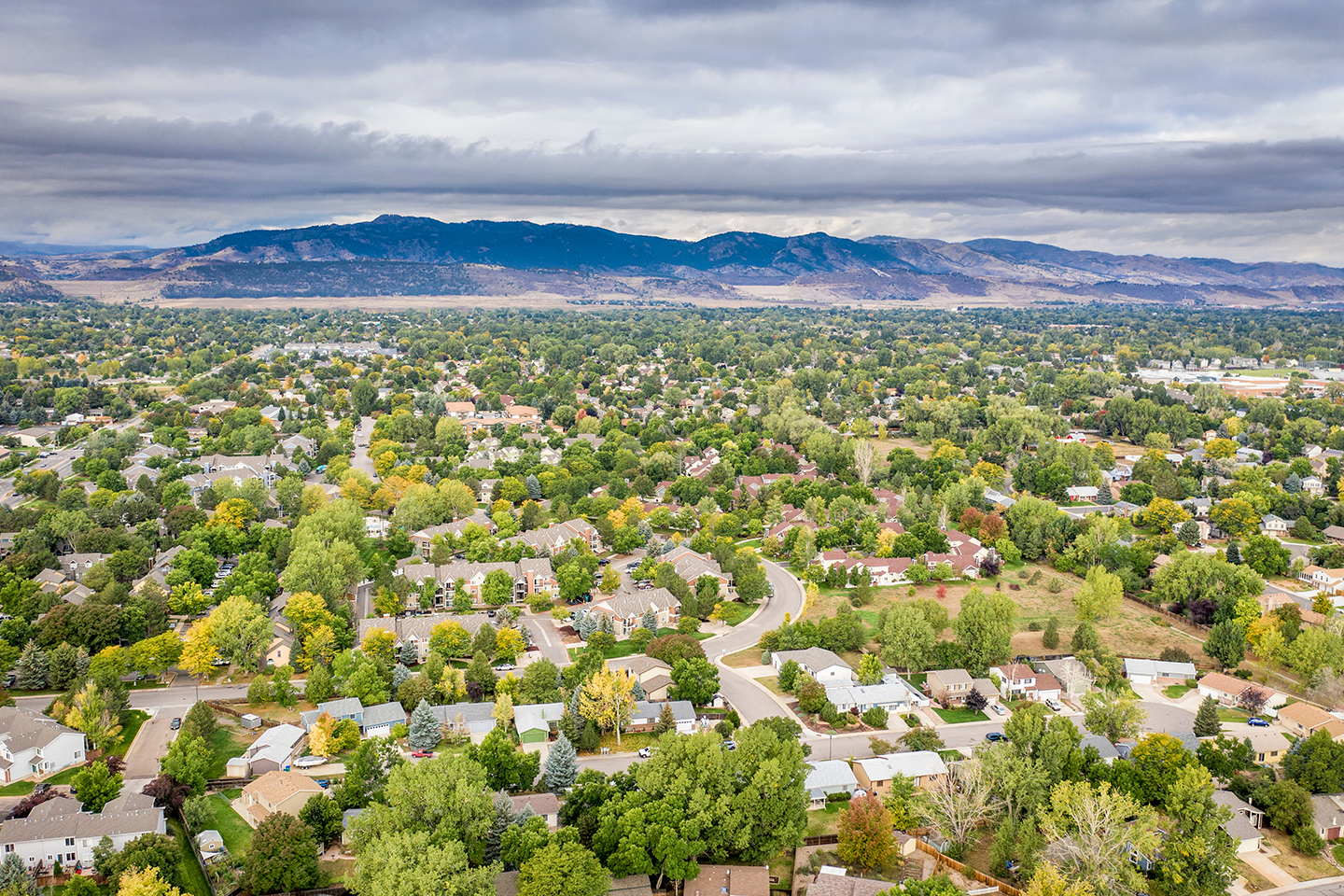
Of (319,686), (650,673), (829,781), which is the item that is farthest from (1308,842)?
(319,686)

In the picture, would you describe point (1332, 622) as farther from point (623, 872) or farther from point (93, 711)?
point (93, 711)

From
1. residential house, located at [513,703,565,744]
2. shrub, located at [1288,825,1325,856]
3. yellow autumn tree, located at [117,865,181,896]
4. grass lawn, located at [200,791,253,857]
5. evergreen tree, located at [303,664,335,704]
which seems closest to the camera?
yellow autumn tree, located at [117,865,181,896]

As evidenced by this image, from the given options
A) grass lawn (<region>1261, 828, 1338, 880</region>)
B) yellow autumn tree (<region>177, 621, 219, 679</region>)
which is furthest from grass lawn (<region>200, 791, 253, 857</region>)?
grass lawn (<region>1261, 828, 1338, 880</region>)

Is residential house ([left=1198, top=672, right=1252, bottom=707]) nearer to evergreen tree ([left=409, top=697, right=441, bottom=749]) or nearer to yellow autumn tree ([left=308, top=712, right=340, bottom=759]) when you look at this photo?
evergreen tree ([left=409, top=697, right=441, bottom=749])

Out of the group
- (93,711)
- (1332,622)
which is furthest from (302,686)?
(1332,622)

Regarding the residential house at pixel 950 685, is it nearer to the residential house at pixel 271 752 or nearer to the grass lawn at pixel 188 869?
the residential house at pixel 271 752

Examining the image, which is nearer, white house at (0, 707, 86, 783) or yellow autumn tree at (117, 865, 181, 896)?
yellow autumn tree at (117, 865, 181, 896)
